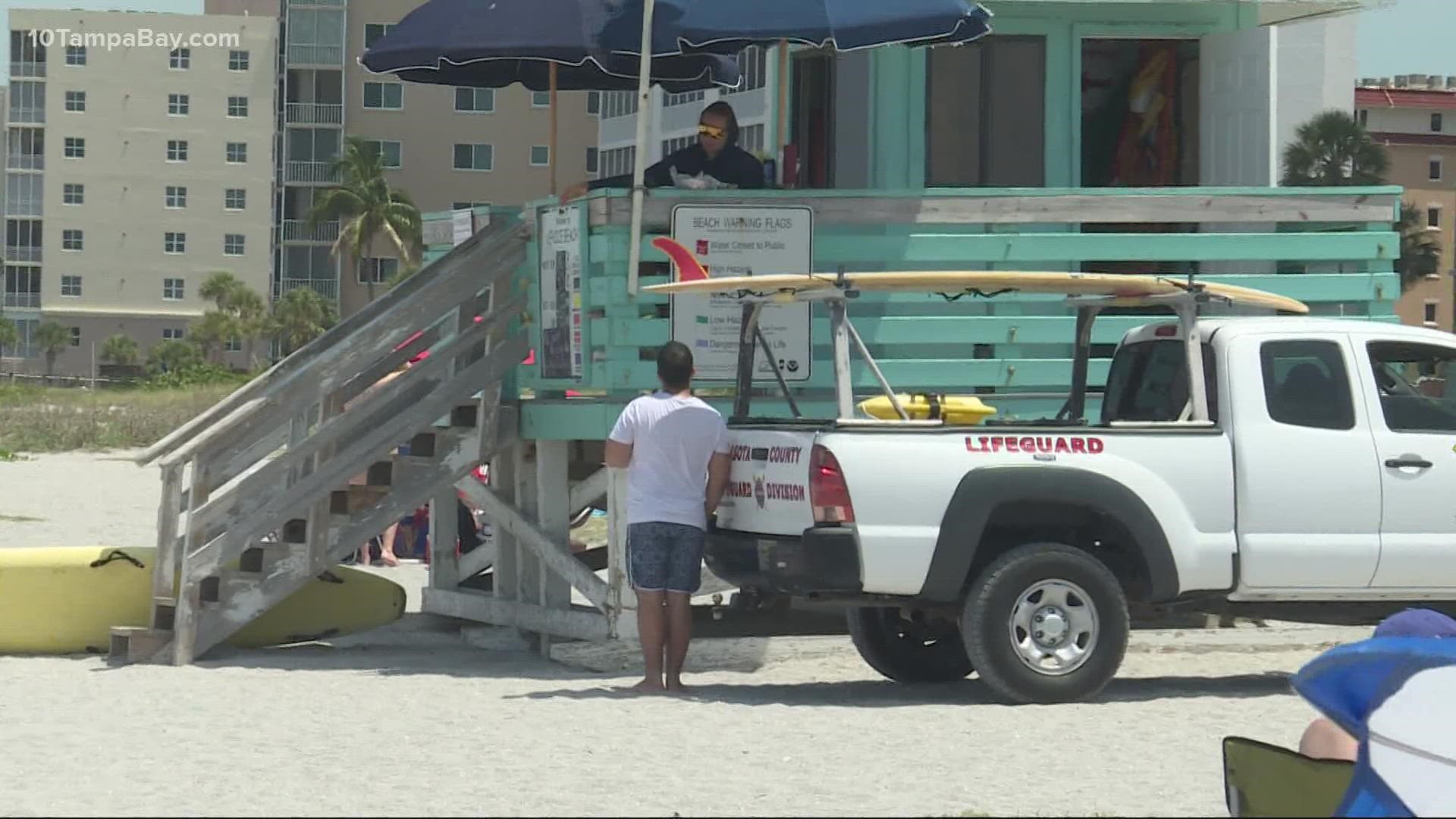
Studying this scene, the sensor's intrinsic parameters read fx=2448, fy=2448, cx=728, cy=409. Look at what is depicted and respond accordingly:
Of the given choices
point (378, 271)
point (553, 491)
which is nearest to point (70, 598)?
point (553, 491)

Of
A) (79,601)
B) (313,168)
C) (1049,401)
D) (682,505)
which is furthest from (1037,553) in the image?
(313,168)

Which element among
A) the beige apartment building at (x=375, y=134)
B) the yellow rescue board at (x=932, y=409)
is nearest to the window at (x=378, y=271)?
the beige apartment building at (x=375, y=134)

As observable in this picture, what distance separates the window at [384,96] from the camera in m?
98.8

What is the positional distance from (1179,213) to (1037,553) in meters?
3.43

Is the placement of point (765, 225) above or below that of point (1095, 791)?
above

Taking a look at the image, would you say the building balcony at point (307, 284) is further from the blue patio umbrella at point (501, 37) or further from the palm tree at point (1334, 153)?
the blue patio umbrella at point (501, 37)

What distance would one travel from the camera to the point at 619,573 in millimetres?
13664

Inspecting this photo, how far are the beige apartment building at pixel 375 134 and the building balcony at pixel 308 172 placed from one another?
4 centimetres

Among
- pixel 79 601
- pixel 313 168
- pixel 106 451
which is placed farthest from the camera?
pixel 313 168

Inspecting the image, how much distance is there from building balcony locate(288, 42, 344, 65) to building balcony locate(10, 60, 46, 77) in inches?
485

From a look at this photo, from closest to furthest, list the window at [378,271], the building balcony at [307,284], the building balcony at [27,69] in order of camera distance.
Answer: the window at [378,271] < the building balcony at [307,284] < the building balcony at [27,69]

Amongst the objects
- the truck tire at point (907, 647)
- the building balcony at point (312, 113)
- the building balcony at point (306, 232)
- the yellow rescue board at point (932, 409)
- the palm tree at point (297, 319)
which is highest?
the building balcony at point (312, 113)

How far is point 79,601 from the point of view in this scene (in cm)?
1423

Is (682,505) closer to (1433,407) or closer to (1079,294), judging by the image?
(1079,294)
